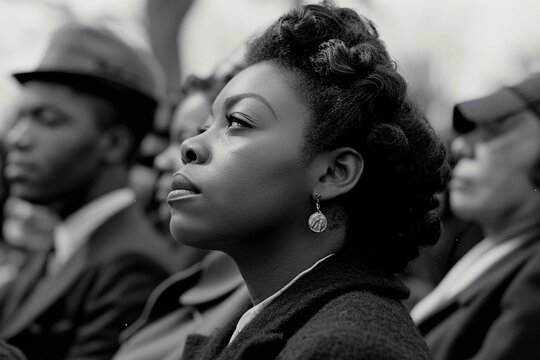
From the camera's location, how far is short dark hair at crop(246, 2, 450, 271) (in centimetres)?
221

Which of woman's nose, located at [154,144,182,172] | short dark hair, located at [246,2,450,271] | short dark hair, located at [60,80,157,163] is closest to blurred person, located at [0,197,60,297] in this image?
woman's nose, located at [154,144,182,172]

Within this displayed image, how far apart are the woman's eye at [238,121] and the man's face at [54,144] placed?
1904 mm

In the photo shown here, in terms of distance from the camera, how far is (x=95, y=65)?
4.14 m

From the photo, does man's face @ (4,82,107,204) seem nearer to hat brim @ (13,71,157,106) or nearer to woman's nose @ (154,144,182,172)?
hat brim @ (13,71,157,106)

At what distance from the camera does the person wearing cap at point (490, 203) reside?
10.4ft

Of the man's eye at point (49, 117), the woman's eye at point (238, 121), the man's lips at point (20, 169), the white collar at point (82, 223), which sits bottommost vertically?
the white collar at point (82, 223)

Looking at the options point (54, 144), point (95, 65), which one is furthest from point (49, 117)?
point (95, 65)

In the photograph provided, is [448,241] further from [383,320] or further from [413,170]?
[383,320]

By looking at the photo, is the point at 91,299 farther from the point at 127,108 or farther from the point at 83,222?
the point at 127,108

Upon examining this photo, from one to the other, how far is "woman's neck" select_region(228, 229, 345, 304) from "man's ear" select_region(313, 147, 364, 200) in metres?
0.12

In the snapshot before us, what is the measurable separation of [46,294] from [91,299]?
0.25 metres

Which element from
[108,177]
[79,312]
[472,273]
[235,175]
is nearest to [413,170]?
[235,175]

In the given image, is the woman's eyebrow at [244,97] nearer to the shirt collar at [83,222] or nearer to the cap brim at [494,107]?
the cap brim at [494,107]

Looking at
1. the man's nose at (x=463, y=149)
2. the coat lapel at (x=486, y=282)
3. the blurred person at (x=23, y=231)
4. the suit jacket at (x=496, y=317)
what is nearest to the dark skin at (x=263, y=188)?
the suit jacket at (x=496, y=317)
